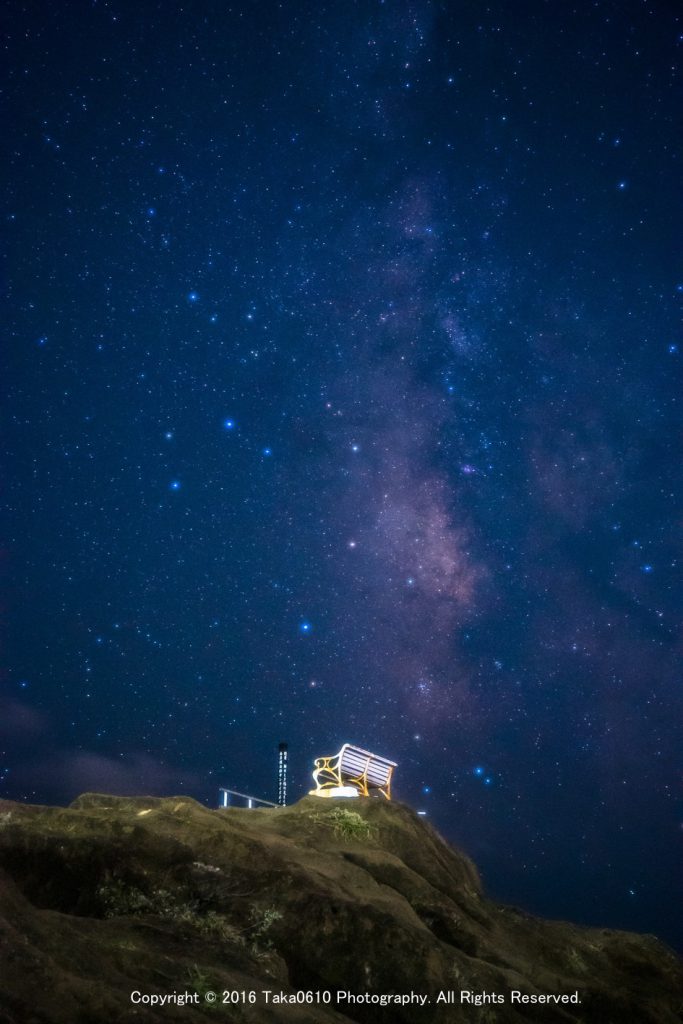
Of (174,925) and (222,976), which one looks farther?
(174,925)

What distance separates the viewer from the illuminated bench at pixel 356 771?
15.0 m

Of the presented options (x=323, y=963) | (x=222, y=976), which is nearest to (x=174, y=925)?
(x=222, y=976)

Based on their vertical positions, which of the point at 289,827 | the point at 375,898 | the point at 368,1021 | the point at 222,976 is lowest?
the point at 368,1021

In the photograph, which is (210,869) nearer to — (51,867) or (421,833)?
(51,867)

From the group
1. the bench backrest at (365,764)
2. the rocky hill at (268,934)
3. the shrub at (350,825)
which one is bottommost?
the rocky hill at (268,934)

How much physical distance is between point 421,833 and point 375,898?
13.8ft

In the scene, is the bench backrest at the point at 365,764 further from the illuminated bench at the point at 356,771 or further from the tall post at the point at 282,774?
the tall post at the point at 282,774

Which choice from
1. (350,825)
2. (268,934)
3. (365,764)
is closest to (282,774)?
(365,764)

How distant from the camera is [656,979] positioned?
1129 centimetres

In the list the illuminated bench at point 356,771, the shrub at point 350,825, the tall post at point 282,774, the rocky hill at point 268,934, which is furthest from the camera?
the tall post at point 282,774

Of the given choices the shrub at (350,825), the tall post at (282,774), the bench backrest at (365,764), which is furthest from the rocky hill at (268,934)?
the tall post at (282,774)

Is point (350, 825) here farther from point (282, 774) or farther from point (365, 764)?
point (282, 774)

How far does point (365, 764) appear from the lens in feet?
50.3

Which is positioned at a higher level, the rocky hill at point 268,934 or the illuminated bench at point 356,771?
the illuminated bench at point 356,771
